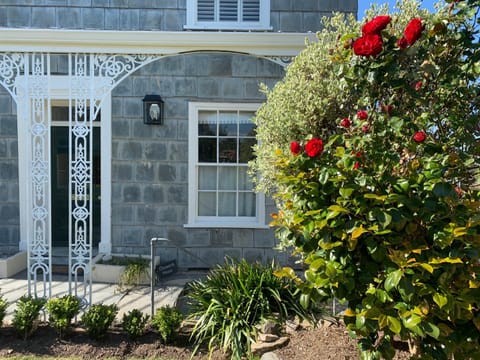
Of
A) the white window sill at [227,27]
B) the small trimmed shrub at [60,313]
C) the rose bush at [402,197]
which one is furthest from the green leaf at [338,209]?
the white window sill at [227,27]

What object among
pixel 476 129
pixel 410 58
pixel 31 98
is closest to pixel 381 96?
pixel 410 58

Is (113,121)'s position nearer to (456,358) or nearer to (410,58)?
(410,58)

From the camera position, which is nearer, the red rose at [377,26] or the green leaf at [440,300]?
the green leaf at [440,300]

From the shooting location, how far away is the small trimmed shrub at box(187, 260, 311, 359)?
3150mm

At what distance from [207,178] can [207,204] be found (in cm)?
40

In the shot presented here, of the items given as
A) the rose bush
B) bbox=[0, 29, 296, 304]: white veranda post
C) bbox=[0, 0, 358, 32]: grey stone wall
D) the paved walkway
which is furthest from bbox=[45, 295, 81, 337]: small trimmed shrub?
bbox=[0, 0, 358, 32]: grey stone wall

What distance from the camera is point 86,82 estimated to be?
12.7ft

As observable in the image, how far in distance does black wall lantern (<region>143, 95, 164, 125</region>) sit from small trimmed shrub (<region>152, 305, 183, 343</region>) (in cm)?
319

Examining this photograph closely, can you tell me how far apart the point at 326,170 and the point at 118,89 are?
4.62m

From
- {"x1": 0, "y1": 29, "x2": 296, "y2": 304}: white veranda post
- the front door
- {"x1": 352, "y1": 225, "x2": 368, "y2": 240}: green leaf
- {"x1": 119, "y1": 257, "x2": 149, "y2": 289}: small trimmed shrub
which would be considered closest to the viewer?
{"x1": 352, "y1": 225, "x2": 368, "y2": 240}: green leaf

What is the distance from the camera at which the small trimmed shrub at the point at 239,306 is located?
3.15m

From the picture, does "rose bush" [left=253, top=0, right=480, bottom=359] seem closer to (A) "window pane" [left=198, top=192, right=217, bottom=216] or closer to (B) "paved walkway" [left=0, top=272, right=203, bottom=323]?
(B) "paved walkway" [left=0, top=272, right=203, bottom=323]

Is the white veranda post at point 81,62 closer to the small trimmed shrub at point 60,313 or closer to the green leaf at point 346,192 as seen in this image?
the small trimmed shrub at point 60,313

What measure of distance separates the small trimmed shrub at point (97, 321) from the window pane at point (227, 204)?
2.89m
